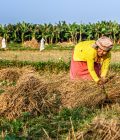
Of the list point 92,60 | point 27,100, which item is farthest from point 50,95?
point 92,60

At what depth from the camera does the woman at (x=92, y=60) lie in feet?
32.4

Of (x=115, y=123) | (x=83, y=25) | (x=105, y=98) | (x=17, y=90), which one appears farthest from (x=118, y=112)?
(x=83, y=25)

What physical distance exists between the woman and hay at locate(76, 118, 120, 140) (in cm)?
314

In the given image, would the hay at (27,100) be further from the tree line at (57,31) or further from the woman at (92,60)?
the tree line at (57,31)

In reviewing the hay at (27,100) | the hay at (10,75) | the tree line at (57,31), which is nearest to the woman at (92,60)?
the hay at (27,100)

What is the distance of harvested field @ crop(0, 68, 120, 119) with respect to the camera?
9.12m

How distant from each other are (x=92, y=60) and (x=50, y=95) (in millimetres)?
986

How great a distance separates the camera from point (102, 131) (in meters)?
6.66

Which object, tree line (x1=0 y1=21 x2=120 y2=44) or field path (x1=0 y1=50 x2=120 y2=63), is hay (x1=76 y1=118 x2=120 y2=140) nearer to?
field path (x1=0 y1=50 x2=120 y2=63)

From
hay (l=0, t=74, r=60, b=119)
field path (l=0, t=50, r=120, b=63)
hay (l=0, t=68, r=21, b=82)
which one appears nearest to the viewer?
hay (l=0, t=74, r=60, b=119)

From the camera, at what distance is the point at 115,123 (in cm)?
667

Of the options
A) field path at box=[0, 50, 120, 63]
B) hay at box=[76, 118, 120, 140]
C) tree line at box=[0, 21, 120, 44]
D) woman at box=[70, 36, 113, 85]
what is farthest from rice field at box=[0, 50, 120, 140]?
tree line at box=[0, 21, 120, 44]

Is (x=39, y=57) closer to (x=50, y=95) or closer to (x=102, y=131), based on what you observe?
(x=50, y=95)

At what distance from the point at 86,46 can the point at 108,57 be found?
1.46ft
